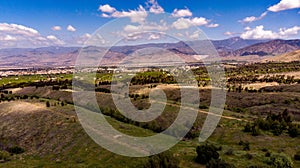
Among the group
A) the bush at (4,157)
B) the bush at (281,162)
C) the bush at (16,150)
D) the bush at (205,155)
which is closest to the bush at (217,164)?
the bush at (205,155)

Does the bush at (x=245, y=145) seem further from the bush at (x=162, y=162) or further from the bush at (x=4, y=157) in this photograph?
the bush at (x=4, y=157)

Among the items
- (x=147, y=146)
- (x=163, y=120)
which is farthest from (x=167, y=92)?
(x=147, y=146)

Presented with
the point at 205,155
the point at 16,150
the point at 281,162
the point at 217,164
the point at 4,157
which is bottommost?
the point at 16,150

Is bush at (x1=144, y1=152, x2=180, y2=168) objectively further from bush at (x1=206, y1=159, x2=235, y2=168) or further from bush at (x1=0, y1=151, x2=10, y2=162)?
bush at (x1=0, y1=151, x2=10, y2=162)

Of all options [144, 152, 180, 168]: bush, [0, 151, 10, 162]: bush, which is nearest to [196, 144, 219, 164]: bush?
[144, 152, 180, 168]: bush

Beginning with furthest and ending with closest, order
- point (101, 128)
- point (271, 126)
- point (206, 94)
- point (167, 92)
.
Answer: point (167, 92) → point (206, 94) → point (271, 126) → point (101, 128)

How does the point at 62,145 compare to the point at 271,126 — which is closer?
the point at 62,145

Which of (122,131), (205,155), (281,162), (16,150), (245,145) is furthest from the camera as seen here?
(122,131)

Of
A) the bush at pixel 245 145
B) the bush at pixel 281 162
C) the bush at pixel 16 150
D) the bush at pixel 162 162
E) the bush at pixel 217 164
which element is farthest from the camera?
the bush at pixel 16 150

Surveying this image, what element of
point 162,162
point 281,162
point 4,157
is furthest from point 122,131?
point 281,162

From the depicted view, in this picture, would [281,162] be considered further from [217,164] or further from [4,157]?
[4,157]

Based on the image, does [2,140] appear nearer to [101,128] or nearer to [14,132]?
[14,132]
